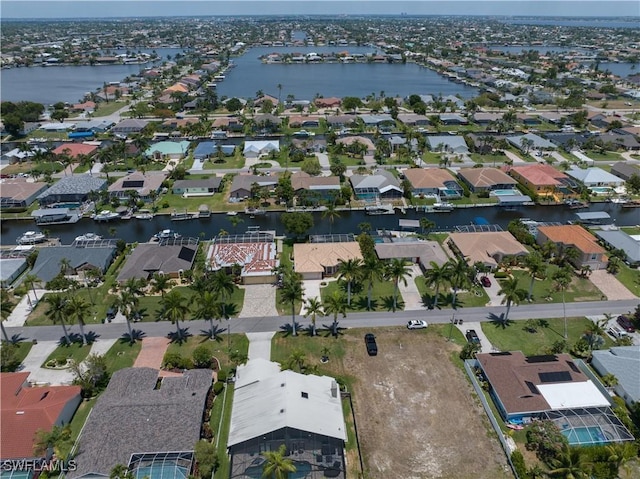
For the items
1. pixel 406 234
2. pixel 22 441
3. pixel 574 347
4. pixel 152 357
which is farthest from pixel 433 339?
pixel 22 441

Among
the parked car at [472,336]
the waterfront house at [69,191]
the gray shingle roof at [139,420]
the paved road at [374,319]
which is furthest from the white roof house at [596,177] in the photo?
the waterfront house at [69,191]

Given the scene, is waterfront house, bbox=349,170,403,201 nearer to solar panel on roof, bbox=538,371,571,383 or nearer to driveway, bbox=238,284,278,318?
driveway, bbox=238,284,278,318

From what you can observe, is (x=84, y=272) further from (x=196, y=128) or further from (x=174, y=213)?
(x=196, y=128)

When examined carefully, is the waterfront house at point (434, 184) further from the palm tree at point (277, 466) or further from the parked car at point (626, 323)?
the palm tree at point (277, 466)

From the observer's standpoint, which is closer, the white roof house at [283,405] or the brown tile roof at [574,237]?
the white roof house at [283,405]

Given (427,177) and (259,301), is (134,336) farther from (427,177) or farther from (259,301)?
(427,177)

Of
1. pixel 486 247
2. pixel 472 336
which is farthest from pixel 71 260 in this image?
pixel 486 247

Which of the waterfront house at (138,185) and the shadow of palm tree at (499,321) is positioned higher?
the waterfront house at (138,185)
